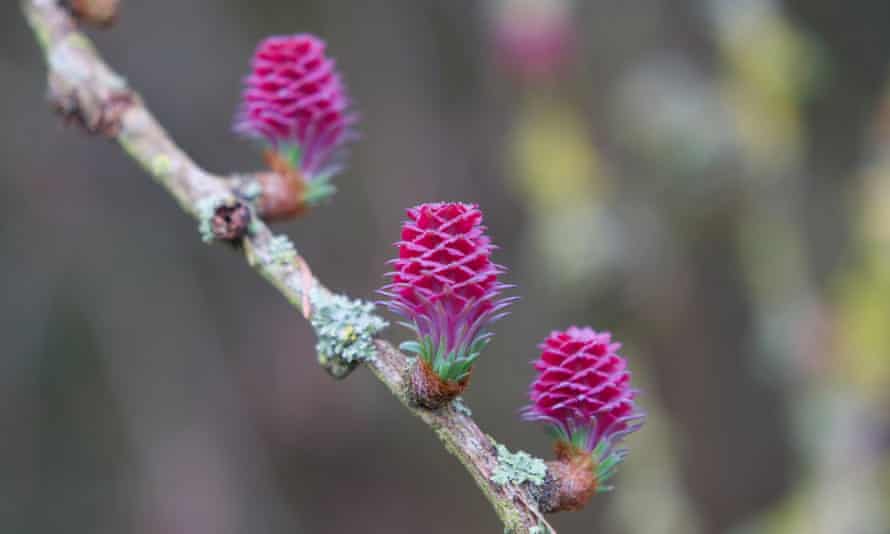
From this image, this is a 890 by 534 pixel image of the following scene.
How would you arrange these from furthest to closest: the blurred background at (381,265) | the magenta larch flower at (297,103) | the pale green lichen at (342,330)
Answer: the blurred background at (381,265) < the magenta larch flower at (297,103) < the pale green lichen at (342,330)

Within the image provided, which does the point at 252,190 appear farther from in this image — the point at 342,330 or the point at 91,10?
the point at 91,10

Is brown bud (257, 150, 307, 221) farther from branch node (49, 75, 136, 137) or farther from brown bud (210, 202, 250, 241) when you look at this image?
branch node (49, 75, 136, 137)

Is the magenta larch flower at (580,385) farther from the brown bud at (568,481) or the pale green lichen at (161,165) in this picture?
the pale green lichen at (161,165)

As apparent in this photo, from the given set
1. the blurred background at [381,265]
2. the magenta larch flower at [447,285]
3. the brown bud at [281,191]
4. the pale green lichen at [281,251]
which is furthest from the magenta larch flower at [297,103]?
the blurred background at [381,265]

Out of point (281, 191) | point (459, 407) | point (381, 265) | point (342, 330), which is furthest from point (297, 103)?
point (381, 265)

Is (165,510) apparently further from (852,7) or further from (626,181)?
(852,7)

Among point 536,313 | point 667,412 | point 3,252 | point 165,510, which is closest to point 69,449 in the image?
point 165,510

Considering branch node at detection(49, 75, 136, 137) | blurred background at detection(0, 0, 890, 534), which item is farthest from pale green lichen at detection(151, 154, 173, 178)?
blurred background at detection(0, 0, 890, 534)
